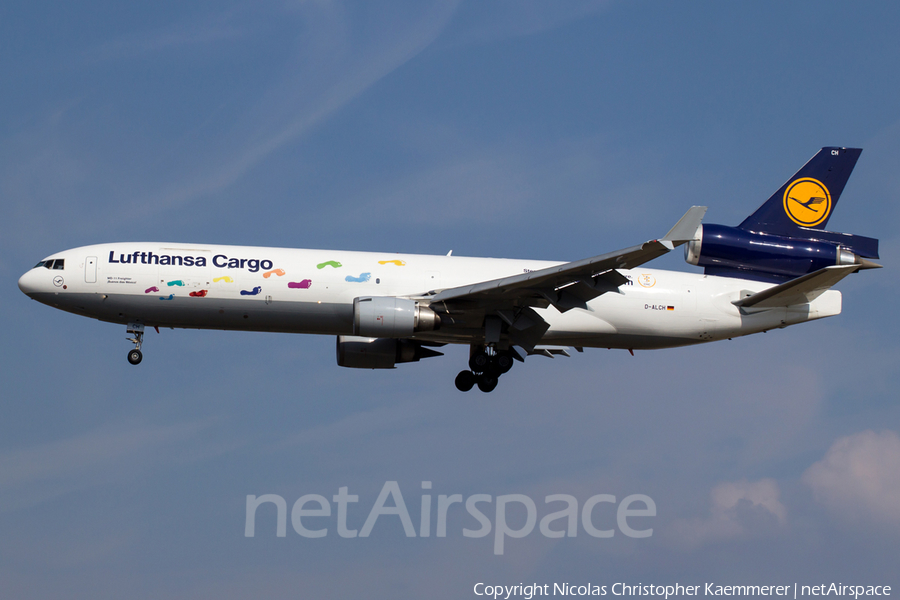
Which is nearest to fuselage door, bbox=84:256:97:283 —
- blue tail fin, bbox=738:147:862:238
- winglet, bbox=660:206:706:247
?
winglet, bbox=660:206:706:247

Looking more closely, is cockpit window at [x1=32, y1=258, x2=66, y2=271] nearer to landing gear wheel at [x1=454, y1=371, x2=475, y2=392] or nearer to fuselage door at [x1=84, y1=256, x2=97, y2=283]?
fuselage door at [x1=84, y1=256, x2=97, y2=283]

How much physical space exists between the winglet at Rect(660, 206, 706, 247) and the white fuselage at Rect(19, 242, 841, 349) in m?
6.97

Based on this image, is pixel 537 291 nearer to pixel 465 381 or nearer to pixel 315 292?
pixel 465 381

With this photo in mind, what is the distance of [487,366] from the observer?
35.7 meters

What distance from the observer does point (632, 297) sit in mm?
34844

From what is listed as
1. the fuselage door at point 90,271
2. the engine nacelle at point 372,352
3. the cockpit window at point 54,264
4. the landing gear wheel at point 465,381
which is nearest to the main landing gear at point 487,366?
the landing gear wheel at point 465,381

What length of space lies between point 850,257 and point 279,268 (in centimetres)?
1967

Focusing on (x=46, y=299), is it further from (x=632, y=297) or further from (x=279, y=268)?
(x=632, y=297)

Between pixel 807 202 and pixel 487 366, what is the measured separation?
13292 mm

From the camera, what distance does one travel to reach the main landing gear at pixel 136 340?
33.9 meters

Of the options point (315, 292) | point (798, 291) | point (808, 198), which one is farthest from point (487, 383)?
point (808, 198)

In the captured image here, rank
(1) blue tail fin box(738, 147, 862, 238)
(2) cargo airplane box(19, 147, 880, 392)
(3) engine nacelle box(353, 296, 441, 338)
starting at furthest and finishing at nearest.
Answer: (1) blue tail fin box(738, 147, 862, 238) < (2) cargo airplane box(19, 147, 880, 392) < (3) engine nacelle box(353, 296, 441, 338)

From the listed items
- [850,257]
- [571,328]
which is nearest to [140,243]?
[571,328]

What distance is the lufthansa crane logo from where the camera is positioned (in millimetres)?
36688
